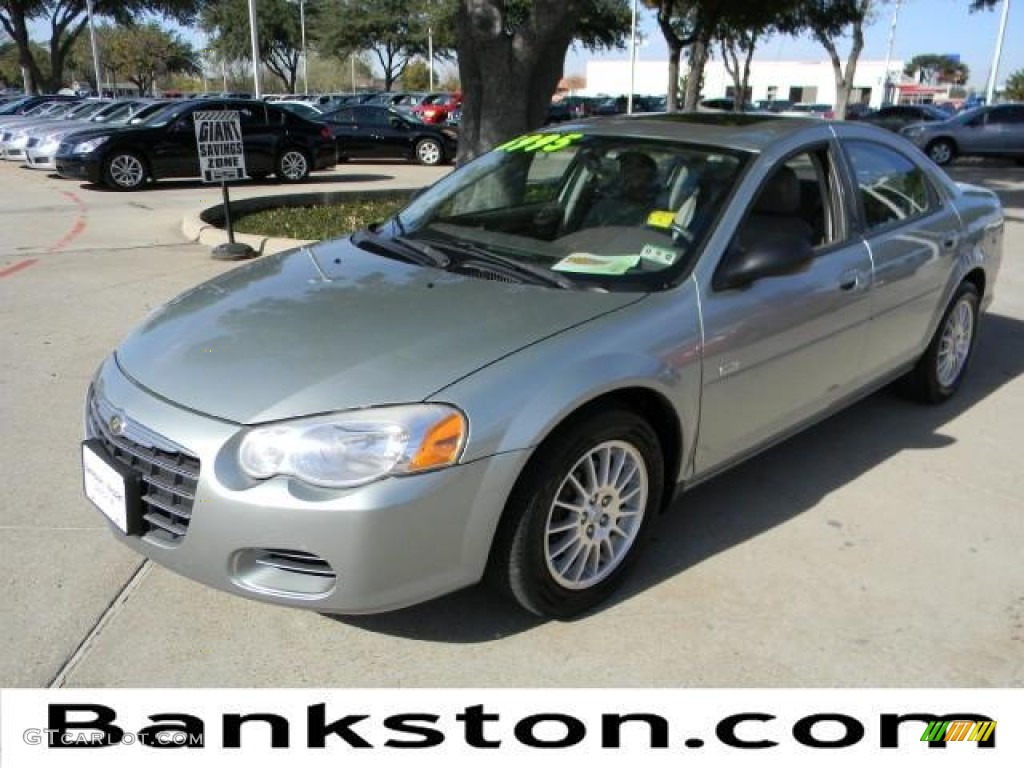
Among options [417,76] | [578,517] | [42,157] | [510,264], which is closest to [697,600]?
[578,517]

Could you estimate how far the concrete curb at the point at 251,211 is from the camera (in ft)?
29.5

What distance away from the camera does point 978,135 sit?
2216 cm

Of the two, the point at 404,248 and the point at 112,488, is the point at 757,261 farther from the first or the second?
the point at 112,488

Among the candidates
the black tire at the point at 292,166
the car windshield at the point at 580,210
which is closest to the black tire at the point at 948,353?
the car windshield at the point at 580,210

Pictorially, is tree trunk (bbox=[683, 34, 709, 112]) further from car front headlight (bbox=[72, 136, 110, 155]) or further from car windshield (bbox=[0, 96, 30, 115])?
car windshield (bbox=[0, 96, 30, 115])

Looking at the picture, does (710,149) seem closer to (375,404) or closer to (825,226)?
(825,226)

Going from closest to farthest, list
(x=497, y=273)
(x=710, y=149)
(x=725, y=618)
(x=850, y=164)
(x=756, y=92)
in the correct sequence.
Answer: (x=725, y=618)
(x=497, y=273)
(x=710, y=149)
(x=850, y=164)
(x=756, y=92)

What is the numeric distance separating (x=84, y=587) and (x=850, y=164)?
139 inches

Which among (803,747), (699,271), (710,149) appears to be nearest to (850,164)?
(710,149)

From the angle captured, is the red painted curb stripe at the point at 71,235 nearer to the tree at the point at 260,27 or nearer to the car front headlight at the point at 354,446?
the car front headlight at the point at 354,446

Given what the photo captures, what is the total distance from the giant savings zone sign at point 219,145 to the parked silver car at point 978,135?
18280 mm

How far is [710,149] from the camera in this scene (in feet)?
12.1

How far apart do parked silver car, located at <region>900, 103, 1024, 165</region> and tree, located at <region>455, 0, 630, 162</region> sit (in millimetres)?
15397

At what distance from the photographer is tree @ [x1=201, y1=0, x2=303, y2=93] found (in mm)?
53312
